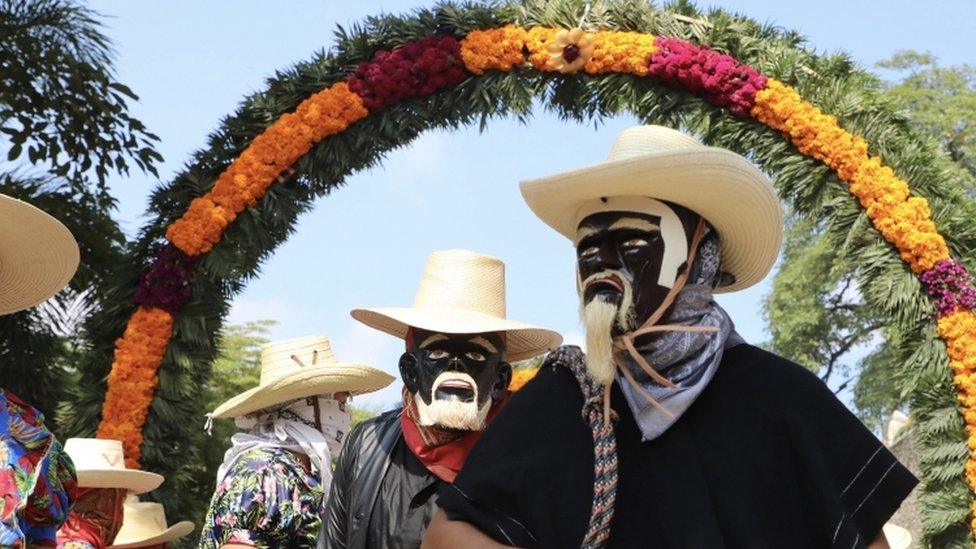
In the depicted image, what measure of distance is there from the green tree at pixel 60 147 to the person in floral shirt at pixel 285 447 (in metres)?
6.91

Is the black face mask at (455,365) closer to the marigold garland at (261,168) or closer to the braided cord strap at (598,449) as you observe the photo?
the braided cord strap at (598,449)

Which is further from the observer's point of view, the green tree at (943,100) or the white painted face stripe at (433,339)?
the green tree at (943,100)

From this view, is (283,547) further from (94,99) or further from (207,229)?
(94,99)

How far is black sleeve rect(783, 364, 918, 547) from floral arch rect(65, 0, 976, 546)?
23.2 feet

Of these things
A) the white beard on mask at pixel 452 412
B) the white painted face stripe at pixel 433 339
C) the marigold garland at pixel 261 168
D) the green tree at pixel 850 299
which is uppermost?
the green tree at pixel 850 299

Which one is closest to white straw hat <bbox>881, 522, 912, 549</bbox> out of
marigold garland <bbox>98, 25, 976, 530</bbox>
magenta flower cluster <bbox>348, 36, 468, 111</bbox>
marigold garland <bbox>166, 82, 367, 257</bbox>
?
marigold garland <bbox>98, 25, 976, 530</bbox>

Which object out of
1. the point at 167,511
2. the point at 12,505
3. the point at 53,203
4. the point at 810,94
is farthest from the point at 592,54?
the point at 12,505

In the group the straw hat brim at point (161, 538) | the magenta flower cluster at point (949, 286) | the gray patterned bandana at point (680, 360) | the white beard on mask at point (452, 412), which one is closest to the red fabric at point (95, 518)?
the straw hat brim at point (161, 538)

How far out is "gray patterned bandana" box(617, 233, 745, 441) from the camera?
10.1 feet

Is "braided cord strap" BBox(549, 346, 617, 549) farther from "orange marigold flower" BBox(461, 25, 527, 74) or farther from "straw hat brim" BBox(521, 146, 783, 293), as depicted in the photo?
"orange marigold flower" BBox(461, 25, 527, 74)

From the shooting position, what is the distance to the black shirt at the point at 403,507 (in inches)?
195

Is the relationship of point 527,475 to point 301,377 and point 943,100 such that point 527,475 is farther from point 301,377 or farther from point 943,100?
point 943,100

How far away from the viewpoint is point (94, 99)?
13.7 m

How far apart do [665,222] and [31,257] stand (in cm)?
218
